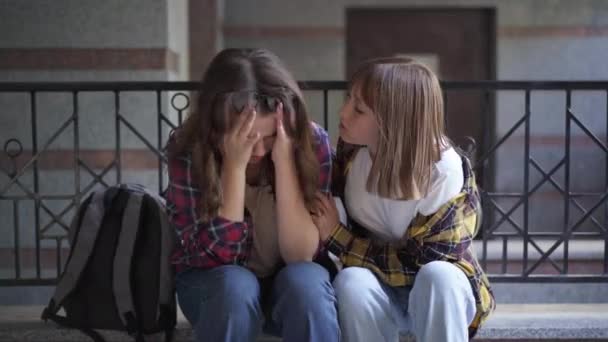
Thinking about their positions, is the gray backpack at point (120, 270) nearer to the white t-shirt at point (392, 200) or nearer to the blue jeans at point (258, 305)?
the blue jeans at point (258, 305)

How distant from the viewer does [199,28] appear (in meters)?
5.71

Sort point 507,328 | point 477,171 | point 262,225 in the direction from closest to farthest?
point 262,225
point 507,328
point 477,171

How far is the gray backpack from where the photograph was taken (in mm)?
1984

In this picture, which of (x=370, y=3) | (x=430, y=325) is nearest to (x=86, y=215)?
(x=430, y=325)

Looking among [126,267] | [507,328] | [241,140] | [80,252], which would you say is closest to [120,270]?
[126,267]

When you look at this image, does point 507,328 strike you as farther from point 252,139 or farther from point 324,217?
point 252,139

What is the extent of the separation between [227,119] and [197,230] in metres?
0.33

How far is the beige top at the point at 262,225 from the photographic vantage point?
1.97m

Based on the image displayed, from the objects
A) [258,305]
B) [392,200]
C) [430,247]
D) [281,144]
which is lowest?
[258,305]

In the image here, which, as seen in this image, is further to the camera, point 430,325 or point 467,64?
point 467,64

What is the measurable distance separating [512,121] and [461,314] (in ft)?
15.7

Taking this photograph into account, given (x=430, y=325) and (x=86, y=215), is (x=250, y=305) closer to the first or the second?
(x=430, y=325)

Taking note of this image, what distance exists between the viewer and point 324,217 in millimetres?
1918

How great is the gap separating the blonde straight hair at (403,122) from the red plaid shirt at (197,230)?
1.40 ft
